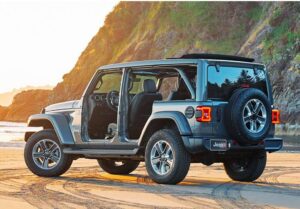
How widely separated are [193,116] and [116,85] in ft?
274

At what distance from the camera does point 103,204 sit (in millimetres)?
7766

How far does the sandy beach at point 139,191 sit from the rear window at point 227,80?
1.37m

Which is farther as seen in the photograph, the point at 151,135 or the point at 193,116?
the point at 151,135

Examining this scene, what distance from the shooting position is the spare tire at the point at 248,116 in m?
9.84

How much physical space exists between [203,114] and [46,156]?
332 centimetres

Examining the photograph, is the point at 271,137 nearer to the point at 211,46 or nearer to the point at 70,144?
the point at 70,144

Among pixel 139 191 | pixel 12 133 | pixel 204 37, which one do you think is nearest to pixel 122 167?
pixel 139 191

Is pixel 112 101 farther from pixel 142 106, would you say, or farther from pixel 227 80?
pixel 227 80

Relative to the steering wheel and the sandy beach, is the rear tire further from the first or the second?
the steering wheel

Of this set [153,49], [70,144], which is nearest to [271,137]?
[70,144]

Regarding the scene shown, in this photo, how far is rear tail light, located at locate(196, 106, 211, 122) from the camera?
9.84m

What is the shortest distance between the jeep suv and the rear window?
0.01m

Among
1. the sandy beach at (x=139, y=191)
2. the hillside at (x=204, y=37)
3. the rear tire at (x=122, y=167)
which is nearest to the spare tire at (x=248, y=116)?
the sandy beach at (x=139, y=191)

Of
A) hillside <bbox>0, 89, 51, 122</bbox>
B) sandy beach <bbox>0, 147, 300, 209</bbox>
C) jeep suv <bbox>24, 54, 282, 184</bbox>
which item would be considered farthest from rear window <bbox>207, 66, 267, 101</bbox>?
hillside <bbox>0, 89, 51, 122</bbox>
